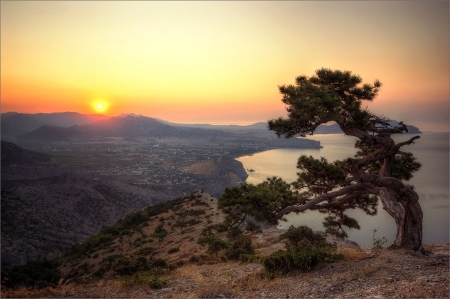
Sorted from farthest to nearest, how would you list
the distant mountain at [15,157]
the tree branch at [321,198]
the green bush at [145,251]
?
the distant mountain at [15,157]
the green bush at [145,251]
the tree branch at [321,198]

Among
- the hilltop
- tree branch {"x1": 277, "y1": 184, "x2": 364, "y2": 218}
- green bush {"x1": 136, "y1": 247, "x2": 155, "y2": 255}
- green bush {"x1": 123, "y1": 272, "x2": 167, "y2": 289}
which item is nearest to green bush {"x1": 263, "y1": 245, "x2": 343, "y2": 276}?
the hilltop

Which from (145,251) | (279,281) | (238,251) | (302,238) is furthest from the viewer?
(145,251)

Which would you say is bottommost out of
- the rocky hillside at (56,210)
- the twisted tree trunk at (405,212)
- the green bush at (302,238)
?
the rocky hillside at (56,210)

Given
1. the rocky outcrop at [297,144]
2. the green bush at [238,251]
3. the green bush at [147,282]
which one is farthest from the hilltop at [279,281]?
the rocky outcrop at [297,144]

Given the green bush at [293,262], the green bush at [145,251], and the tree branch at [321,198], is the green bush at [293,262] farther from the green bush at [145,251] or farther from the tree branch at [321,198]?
the green bush at [145,251]

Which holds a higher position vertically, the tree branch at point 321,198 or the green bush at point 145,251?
the tree branch at point 321,198

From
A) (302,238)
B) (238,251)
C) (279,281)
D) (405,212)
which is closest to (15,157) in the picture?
(238,251)

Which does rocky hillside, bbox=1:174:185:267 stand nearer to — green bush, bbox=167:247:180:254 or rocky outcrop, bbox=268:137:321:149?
green bush, bbox=167:247:180:254

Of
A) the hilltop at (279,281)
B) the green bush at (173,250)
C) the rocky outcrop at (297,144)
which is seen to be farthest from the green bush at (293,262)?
the rocky outcrop at (297,144)

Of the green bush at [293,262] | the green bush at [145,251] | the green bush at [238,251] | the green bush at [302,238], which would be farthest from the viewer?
the green bush at [145,251]

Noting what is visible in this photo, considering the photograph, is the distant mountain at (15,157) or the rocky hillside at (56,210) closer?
the rocky hillside at (56,210)

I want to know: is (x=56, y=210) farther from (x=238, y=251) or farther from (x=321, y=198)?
(x=321, y=198)

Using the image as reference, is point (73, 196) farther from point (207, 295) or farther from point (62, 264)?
point (207, 295)

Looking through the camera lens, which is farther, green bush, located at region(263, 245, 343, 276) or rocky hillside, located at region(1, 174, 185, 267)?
rocky hillside, located at region(1, 174, 185, 267)
